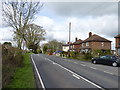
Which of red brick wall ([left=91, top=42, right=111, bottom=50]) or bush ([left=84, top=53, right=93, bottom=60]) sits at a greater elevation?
red brick wall ([left=91, top=42, right=111, bottom=50])

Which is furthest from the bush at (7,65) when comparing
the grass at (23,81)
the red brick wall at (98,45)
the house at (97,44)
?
the house at (97,44)

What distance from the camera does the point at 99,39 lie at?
54.6 m

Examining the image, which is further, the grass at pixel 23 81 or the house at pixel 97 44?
the house at pixel 97 44

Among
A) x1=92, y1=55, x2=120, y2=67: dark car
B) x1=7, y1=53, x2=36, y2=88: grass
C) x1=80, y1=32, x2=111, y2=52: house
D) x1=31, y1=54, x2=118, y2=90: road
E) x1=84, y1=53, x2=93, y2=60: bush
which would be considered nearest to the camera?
x1=7, y1=53, x2=36, y2=88: grass

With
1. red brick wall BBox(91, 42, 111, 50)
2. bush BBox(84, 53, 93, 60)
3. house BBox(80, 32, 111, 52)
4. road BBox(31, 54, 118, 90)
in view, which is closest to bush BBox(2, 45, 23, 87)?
road BBox(31, 54, 118, 90)

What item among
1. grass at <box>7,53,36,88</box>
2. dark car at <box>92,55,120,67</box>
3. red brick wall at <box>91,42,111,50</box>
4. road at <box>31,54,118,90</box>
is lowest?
road at <box>31,54,118,90</box>

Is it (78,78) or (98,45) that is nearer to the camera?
(78,78)

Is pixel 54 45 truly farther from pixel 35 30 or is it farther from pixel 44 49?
pixel 35 30

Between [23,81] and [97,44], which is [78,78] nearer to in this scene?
[23,81]

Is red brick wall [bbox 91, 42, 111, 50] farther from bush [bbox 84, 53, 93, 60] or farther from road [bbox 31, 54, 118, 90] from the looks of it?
road [bbox 31, 54, 118, 90]

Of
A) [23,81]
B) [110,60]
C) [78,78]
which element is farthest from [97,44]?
[23,81]

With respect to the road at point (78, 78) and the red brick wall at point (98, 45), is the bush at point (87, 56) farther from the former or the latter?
the red brick wall at point (98, 45)

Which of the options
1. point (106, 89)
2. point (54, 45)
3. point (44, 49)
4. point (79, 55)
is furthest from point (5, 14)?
point (54, 45)

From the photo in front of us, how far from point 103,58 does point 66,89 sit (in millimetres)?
16132
